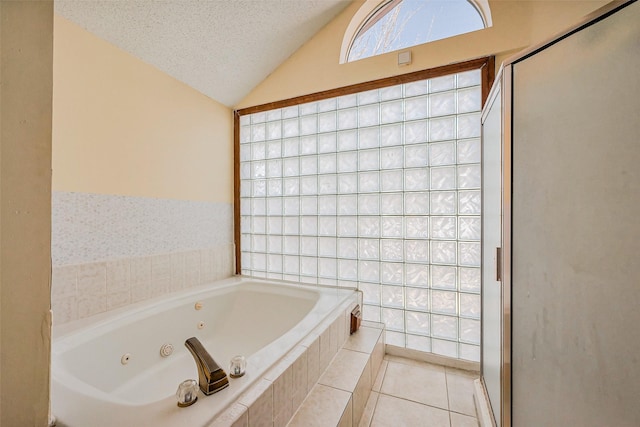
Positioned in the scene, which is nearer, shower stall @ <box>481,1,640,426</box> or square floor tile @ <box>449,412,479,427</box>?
shower stall @ <box>481,1,640,426</box>

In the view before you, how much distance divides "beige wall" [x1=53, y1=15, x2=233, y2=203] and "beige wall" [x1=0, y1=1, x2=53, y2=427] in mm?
1283

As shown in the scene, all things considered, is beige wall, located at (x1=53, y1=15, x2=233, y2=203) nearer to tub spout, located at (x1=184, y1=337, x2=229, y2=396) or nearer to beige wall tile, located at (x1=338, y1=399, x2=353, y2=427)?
tub spout, located at (x1=184, y1=337, x2=229, y2=396)

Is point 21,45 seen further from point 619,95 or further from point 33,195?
point 619,95

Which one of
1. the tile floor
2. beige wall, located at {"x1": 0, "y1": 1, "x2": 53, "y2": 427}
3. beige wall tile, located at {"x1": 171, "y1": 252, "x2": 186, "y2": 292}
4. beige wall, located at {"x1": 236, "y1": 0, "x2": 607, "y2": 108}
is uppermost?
beige wall, located at {"x1": 236, "y1": 0, "x2": 607, "y2": 108}

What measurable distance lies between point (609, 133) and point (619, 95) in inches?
3.1

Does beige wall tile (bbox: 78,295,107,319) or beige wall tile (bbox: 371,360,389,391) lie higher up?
beige wall tile (bbox: 78,295,107,319)

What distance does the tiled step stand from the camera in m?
0.96

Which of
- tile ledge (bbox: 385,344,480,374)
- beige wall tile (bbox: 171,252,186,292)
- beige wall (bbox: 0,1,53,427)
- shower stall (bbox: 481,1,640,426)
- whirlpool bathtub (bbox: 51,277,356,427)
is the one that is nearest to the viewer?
beige wall (bbox: 0,1,53,427)

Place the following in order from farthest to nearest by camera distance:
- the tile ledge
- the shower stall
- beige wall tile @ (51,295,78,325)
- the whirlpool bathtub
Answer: the tile ledge, beige wall tile @ (51,295,78,325), the whirlpool bathtub, the shower stall

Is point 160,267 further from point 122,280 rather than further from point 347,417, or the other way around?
point 347,417

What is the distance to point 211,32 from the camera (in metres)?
1.60

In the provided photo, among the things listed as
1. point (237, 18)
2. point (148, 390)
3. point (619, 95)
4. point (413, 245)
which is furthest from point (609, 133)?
point (148, 390)

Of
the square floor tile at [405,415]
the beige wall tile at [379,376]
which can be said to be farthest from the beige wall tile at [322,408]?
the beige wall tile at [379,376]

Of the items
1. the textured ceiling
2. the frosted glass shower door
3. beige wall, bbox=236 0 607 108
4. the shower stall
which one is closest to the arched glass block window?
beige wall, bbox=236 0 607 108
